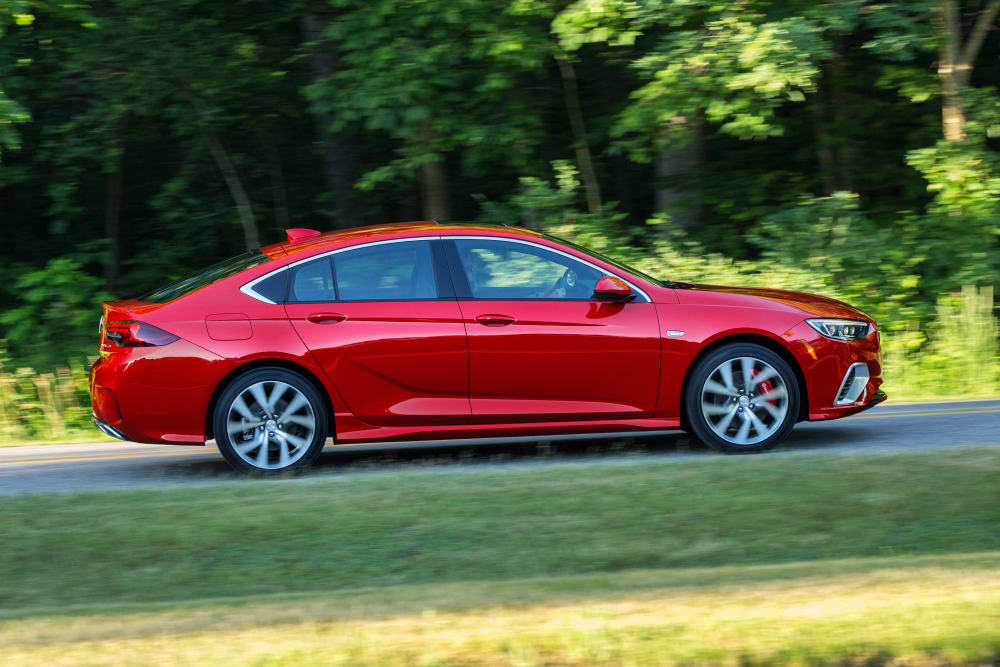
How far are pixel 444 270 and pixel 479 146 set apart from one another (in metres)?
6.62

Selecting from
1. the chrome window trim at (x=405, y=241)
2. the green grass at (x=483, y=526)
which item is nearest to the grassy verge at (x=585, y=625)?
the green grass at (x=483, y=526)

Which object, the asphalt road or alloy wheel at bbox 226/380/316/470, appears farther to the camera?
the asphalt road

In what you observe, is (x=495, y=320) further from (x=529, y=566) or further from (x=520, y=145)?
(x=520, y=145)

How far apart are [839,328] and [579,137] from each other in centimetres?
855

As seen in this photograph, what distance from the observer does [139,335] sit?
26.0 feet

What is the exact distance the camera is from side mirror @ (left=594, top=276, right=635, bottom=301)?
320 inches

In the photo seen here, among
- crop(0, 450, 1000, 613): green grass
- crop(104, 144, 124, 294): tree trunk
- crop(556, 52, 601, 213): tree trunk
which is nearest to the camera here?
crop(0, 450, 1000, 613): green grass

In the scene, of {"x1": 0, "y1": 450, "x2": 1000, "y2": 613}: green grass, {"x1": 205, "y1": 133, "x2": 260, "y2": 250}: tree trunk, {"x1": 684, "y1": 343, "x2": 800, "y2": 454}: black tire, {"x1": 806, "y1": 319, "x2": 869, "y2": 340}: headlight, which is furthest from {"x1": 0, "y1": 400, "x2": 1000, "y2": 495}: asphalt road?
{"x1": 205, "y1": 133, "x2": 260, "y2": 250}: tree trunk

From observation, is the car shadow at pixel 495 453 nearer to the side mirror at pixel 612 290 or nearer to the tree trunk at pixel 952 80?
the side mirror at pixel 612 290

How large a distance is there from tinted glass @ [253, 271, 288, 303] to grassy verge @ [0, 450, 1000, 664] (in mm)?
1242

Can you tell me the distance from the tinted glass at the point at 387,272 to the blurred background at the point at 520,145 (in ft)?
14.9

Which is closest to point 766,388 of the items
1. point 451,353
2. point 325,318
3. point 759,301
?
point 759,301

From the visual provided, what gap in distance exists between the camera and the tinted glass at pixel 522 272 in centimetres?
824

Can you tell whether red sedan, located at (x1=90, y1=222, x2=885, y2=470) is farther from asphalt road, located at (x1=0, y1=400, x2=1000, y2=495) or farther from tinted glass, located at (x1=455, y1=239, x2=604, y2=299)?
asphalt road, located at (x1=0, y1=400, x2=1000, y2=495)
